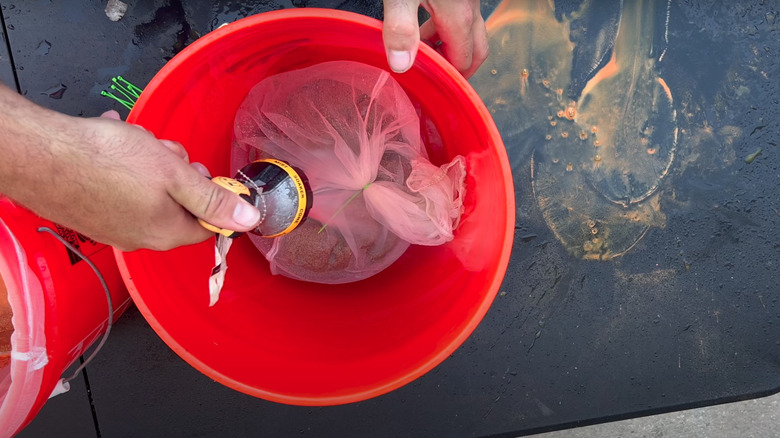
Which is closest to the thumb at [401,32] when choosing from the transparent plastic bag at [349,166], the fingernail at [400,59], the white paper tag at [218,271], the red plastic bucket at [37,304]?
the fingernail at [400,59]

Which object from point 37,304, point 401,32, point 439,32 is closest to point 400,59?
point 401,32

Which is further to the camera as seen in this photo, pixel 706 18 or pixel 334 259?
pixel 706 18

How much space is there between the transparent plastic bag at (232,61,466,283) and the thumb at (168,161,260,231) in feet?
0.96

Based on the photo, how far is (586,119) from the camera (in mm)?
1103

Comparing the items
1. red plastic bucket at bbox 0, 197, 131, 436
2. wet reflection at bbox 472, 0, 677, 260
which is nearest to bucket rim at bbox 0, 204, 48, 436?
red plastic bucket at bbox 0, 197, 131, 436

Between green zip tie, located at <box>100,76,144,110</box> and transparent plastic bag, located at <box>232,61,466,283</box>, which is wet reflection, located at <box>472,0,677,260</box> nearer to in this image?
transparent plastic bag, located at <box>232,61,466,283</box>

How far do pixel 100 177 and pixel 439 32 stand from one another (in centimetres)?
51

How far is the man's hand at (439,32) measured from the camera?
678 mm

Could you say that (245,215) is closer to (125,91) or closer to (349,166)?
(349,166)

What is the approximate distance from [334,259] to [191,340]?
295 mm

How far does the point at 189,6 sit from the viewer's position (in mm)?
1026

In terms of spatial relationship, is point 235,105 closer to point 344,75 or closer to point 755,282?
point 344,75

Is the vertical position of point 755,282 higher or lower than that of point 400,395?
higher

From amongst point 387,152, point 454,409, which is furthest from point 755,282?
point 387,152
